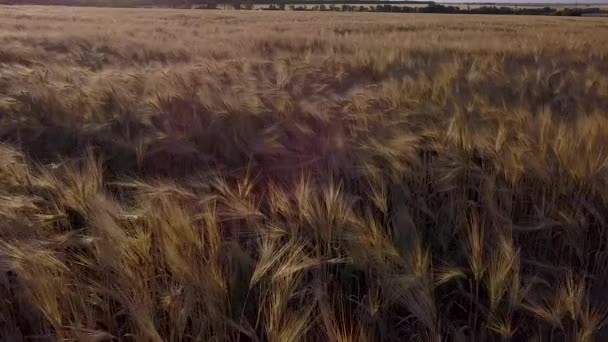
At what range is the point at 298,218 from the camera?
181 centimetres

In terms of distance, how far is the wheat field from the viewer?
130cm

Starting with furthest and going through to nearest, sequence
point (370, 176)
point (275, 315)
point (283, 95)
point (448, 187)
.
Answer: point (283, 95) → point (370, 176) → point (448, 187) → point (275, 315)

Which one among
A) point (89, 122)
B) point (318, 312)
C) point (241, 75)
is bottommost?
point (318, 312)

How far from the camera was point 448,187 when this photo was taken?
196 cm

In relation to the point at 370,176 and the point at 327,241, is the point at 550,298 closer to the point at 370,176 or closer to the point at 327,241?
the point at 327,241

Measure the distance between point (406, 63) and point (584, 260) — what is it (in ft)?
15.5

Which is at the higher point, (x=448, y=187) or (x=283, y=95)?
(x=283, y=95)

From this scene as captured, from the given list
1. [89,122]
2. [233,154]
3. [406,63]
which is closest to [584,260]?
[233,154]

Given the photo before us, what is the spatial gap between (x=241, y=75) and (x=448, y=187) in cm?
337

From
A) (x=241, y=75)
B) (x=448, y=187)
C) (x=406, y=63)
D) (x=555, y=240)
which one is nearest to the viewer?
(x=555, y=240)

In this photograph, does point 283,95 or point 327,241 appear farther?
point 283,95

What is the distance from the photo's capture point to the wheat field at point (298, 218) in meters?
1.30

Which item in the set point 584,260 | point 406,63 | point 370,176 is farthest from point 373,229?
point 406,63

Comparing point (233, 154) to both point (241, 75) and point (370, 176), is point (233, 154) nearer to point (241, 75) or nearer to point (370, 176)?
point (370, 176)
